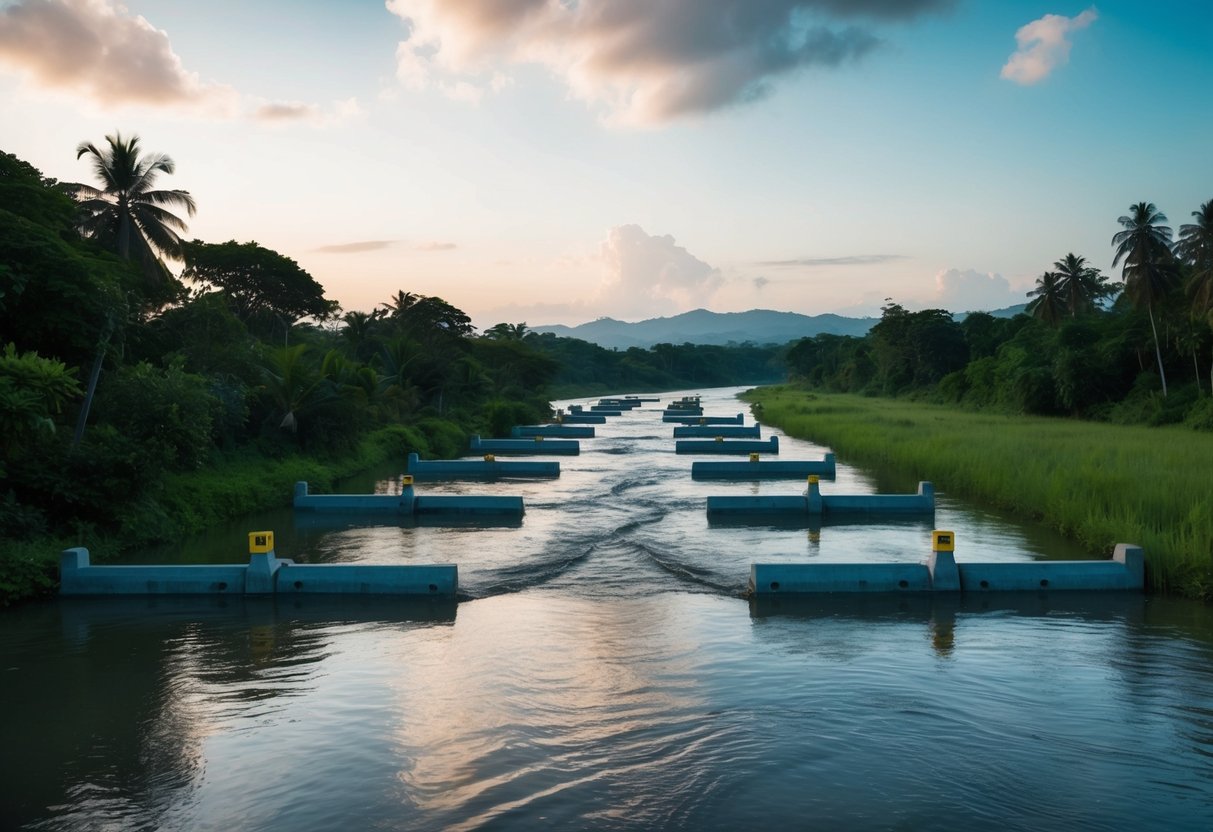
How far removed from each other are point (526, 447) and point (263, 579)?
2164cm

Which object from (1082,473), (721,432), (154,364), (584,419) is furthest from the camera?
(584,419)

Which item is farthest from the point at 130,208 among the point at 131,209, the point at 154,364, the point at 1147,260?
the point at 1147,260

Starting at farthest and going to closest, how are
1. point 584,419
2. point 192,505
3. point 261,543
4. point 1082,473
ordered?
point 584,419, point 192,505, point 1082,473, point 261,543

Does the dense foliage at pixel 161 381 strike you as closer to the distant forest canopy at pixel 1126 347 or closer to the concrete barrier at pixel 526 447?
the concrete barrier at pixel 526 447

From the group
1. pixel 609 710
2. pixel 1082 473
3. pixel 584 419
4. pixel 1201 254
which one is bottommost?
pixel 609 710

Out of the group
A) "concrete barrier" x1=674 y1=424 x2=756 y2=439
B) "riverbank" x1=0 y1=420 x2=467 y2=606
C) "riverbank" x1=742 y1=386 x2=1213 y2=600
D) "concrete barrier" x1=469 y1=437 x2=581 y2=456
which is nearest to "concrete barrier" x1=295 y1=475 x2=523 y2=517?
"riverbank" x1=0 y1=420 x2=467 y2=606

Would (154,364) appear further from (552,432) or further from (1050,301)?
(1050,301)

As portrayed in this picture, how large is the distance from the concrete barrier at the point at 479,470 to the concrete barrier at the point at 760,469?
163 inches

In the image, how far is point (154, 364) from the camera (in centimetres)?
2230

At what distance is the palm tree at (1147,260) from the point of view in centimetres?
3759

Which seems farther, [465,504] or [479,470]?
[479,470]

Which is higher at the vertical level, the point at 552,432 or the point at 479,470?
the point at 552,432

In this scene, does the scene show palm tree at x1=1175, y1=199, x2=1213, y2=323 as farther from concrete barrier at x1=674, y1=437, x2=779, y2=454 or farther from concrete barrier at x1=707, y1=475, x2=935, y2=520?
concrete barrier at x1=707, y1=475, x2=935, y2=520

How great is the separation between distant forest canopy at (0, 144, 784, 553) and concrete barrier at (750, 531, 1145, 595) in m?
8.96
